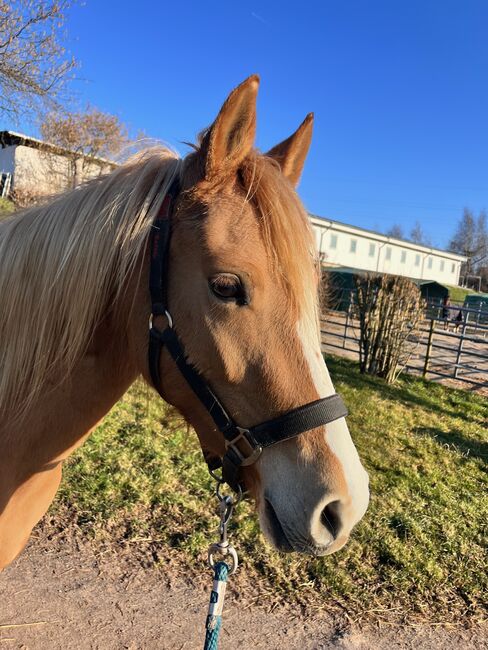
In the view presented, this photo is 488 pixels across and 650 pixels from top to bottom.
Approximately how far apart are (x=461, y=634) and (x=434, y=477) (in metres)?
2.32

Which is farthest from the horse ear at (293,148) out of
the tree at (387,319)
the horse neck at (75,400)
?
the tree at (387,319)

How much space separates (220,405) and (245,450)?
16 cm

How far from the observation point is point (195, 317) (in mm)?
1395

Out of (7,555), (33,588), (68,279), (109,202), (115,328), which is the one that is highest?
(109,202)

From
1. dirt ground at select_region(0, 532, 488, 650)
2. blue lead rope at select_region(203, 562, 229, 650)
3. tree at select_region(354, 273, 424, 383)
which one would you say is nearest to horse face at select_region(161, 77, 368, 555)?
blue lead rope at select_region(203, 562, 229, 650)

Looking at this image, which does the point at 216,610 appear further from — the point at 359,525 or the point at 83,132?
the point at 83,132

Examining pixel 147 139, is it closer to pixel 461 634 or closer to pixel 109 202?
pixel 109 202

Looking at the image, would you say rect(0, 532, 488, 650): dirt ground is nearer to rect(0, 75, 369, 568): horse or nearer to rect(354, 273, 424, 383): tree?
rect(0, 75, 369, 568): horse

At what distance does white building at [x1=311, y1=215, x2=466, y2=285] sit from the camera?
144 feet

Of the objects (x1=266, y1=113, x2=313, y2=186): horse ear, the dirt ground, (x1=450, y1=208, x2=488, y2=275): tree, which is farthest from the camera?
(x1=450, y1=208, x2=488, y2=275): tree

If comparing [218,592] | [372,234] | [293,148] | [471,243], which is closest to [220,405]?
[218,592]

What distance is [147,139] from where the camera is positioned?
6.13ft

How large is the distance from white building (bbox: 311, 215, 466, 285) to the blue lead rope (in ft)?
126

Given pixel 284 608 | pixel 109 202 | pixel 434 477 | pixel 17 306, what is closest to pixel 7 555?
pixel 17 306
